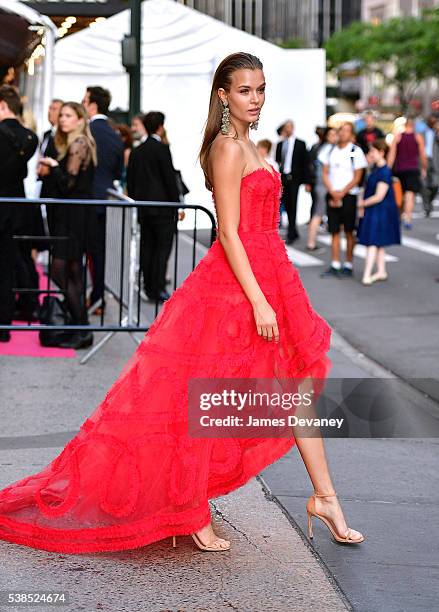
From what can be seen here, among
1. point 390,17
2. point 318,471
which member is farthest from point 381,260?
point 390,17

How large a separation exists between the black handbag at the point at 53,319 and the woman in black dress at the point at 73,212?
7cm

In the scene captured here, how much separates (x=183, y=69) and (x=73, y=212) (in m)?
12.6

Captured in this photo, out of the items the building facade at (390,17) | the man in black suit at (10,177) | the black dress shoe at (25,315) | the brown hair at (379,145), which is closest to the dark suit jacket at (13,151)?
the man in black suit at (10,177)

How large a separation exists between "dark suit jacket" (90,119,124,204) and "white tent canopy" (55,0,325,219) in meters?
9.38

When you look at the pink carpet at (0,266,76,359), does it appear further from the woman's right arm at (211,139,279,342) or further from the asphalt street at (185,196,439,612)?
the woman's right arm at (211,139,279,342)

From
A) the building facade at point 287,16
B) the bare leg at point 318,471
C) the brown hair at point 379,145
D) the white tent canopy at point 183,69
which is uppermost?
the building facade at point 287,16

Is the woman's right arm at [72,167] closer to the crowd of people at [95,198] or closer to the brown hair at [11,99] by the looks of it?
the crowd of people at [95,198]

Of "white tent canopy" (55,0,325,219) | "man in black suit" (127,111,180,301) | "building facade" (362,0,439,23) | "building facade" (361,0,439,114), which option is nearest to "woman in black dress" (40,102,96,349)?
"man in black suit" (127,111,180,301)

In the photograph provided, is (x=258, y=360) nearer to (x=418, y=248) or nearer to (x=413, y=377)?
(x=413, y=377)

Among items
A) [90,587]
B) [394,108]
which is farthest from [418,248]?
[394,108]

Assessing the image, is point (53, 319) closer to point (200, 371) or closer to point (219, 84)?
point (200, 371)

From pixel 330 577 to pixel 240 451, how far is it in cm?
59

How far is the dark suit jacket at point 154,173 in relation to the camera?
1189 cm

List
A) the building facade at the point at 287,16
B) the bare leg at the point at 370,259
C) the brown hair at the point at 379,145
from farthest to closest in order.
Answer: the building facade at the point at 287,16
the bare leg at the point at 370,259
the brown hair at the point at 379,145
